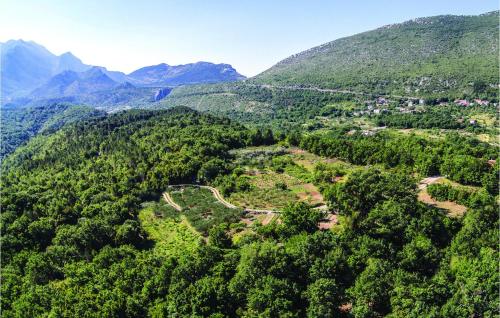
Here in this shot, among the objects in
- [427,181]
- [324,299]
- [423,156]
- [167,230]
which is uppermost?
[423,156]

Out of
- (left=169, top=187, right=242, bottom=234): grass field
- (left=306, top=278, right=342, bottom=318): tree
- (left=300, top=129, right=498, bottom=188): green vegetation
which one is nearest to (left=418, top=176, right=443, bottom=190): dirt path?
(left=300, top=129, right=498, bottom=188): green vegetation

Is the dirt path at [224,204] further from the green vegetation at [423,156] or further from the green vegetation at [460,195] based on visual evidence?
the green vegetation at [423,156]

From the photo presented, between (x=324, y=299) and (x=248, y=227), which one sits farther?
(x=248, y=227)

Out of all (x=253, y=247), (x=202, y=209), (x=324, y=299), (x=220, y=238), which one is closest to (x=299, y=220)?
(x=253, y=247)

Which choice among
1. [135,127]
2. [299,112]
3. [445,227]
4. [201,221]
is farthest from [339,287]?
[299,112]

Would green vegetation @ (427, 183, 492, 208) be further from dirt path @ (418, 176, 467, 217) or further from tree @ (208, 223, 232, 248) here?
tree @ (208, 223, 232, 248)

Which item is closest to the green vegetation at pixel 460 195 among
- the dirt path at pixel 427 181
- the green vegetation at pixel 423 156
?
the dirt path at pixel 427 181

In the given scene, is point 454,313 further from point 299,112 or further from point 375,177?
point 299,112

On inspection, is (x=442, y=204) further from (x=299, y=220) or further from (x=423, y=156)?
(x=299, y=220)
